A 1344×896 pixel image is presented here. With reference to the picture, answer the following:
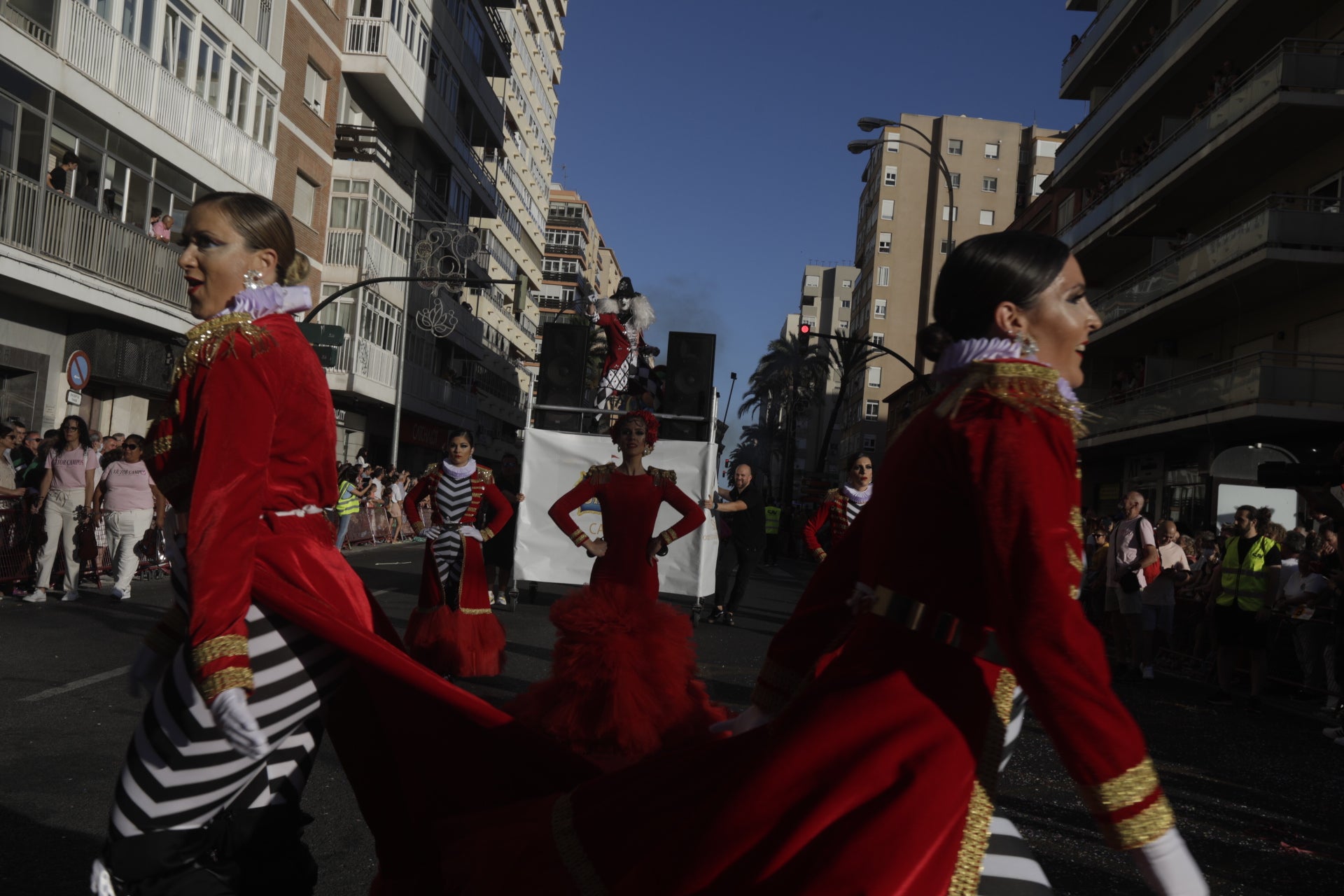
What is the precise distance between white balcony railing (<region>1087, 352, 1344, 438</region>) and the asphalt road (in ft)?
41.0

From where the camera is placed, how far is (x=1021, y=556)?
Result: 6.23 ft

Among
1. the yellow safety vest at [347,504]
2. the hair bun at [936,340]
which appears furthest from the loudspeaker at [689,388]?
the hair bun at [936,340]

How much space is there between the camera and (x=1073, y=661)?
1.86 metres

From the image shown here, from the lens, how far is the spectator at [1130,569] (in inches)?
488

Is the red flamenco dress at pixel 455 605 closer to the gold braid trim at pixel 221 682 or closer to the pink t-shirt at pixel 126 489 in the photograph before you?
the pink t-shirt at pixel 126 489

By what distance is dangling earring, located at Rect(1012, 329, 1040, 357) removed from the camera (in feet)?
7.29

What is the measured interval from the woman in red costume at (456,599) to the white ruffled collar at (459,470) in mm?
32

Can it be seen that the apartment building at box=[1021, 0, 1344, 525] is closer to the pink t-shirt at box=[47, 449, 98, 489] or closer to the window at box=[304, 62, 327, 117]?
the pink t-shirt at box=[47, 449, 98, 489]

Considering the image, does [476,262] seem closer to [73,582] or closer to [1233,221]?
[1233,221]

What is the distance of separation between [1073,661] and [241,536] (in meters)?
1.65

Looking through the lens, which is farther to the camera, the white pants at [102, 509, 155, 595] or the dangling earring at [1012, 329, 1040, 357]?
the white pants at [102, 509, 155, 595]

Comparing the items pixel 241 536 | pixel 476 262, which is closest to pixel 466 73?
pixel 476 262

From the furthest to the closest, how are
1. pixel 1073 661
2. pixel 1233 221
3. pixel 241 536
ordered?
pixel 1233 221 < pixel 241 536 < pixel 1073 661

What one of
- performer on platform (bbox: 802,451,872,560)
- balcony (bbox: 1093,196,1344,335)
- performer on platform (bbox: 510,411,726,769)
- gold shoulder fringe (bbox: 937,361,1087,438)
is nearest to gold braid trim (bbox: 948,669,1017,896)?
gold shoulder fringe (bbox: 937,361,1087,438)
